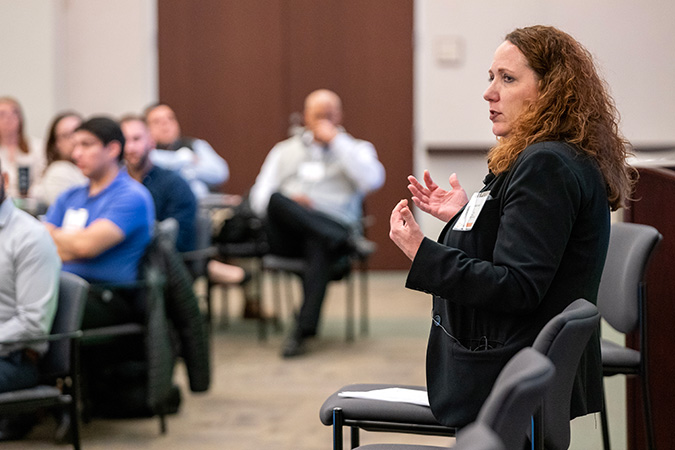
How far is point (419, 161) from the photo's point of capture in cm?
788

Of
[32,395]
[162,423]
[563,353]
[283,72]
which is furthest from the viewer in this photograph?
[283,72]

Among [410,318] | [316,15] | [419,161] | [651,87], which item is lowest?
[410,318]

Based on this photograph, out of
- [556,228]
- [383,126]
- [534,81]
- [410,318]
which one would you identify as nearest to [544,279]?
[556,228]

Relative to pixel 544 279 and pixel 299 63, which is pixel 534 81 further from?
pixel 299 63

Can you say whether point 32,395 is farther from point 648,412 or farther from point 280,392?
point 648,412

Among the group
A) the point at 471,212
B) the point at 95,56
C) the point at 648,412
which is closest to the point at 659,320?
the point at 648,412

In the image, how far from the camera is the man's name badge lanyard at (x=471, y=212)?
1.78 metres

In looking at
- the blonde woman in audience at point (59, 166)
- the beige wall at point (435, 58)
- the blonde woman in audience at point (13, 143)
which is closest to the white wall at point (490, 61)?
the beige wall at point (435, 58)

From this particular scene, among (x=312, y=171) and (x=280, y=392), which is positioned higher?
(x=312, y=171)

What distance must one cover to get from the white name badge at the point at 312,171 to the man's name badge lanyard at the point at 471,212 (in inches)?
150

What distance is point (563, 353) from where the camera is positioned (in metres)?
1.54

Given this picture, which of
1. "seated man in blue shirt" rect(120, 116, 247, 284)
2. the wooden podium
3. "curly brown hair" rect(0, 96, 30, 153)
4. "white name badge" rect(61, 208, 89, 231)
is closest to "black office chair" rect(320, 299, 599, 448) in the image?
the wooden podium

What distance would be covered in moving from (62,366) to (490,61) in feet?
16.5

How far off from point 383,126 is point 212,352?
342 cm
